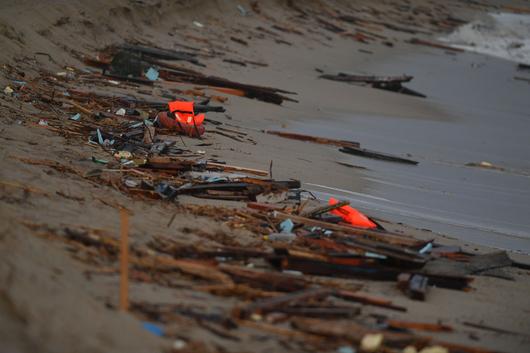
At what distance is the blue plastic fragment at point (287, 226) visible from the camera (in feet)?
21.3

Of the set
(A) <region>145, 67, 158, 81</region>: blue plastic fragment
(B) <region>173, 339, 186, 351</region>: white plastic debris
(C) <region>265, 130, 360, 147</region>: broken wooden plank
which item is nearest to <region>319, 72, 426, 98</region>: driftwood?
(A) <region>145, 67, 158, 81</region>: blue plastic fragment

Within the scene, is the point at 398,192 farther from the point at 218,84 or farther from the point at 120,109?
the point at 218,84

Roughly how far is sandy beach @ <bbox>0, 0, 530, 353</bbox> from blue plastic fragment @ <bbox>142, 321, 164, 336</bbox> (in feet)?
0.10

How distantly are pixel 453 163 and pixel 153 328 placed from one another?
25.9 ft

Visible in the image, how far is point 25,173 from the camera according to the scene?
643 centimetres

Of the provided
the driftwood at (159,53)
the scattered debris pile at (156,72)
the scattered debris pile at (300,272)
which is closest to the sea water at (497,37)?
the driftwood at (159,53)

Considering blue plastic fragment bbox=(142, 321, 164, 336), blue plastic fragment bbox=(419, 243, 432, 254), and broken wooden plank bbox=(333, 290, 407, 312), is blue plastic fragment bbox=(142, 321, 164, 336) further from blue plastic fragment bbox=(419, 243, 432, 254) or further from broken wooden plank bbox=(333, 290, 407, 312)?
blue plastic fragment bbox=(419, 243, 432, 254)

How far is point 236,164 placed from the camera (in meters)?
8.38

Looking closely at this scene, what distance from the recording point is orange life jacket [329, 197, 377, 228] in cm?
705

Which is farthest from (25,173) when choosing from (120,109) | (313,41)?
(313,41)

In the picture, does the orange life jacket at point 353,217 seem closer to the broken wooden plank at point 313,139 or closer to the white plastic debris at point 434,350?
the white plastic debris at point 434,350

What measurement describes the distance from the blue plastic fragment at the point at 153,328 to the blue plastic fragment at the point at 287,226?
235cm

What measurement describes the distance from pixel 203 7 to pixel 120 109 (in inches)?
413

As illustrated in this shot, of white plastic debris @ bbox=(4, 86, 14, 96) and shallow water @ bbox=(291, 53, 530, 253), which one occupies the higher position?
white plastic debris @ bbox=(4, 86, 14, 96)
